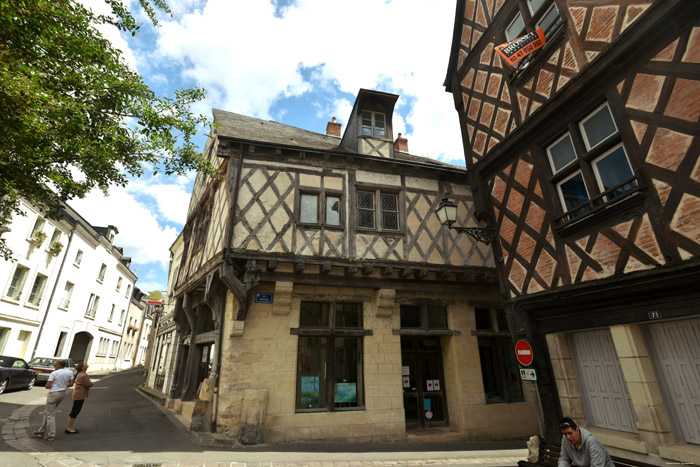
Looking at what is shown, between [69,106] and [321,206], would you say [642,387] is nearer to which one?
[321,206]

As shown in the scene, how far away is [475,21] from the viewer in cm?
739

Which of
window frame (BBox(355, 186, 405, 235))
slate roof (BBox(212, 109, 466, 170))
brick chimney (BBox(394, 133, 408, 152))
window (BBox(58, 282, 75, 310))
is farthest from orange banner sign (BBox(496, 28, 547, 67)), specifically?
window (BBox(58, 282, 75, 310))

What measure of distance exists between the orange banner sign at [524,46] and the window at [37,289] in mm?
22860

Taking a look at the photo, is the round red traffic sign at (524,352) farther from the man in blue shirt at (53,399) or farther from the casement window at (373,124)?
the man in blue shirt at (53,399)

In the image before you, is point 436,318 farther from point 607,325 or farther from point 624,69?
point 624,69

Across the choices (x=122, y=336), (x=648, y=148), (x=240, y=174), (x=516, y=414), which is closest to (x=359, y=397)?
(x=516, y=414)

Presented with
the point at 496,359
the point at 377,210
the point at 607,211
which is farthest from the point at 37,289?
the point at 607,211

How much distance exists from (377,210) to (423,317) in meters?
3.00

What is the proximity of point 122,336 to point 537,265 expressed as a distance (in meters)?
34.4

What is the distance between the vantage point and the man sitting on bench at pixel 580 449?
11.7 ft

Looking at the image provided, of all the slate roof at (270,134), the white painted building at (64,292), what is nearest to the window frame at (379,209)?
the slate roof at (270,134)

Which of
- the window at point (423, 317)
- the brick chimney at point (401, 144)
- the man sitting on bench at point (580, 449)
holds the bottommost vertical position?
the man sitting on bench at point (580, 449)

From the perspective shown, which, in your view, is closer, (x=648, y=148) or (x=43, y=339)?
(x=648, y=148)

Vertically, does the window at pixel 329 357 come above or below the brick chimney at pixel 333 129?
below
